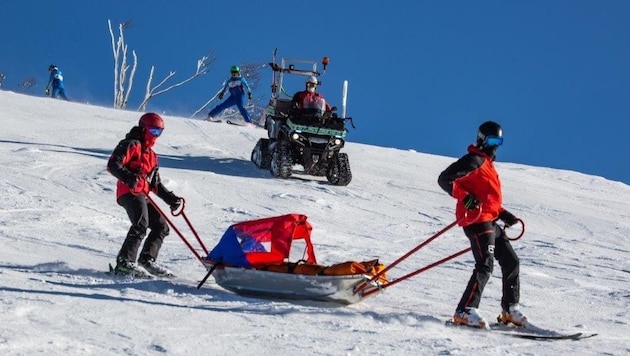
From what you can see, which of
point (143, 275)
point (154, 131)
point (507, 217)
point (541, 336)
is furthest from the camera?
point (154, 131)

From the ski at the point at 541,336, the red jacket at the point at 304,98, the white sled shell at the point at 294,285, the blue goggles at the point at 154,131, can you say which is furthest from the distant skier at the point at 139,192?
the red jacket at the point at 304,98

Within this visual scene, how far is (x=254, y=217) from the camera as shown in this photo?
1041 centimetres

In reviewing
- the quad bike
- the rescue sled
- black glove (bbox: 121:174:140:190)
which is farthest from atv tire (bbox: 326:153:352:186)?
black glove (bbox: 121:174:140:190)

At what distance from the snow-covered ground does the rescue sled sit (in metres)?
0.11

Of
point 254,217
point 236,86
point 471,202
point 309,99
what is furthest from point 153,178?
point 236,86

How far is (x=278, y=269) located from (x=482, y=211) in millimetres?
1436

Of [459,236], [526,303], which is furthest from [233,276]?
[459,236]

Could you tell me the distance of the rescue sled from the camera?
5691 millimetres

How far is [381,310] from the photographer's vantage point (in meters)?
5.78

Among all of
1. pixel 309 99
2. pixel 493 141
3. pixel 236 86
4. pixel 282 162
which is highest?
pixel 236 86

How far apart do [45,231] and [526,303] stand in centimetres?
467

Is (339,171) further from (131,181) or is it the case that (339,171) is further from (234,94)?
(234,94)

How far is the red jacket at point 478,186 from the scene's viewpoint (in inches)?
214

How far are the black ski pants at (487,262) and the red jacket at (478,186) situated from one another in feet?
0.28
